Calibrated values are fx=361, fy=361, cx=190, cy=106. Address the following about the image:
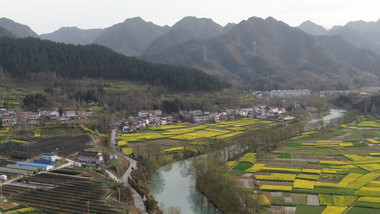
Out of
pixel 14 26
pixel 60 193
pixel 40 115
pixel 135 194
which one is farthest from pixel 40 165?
pixel 14 26

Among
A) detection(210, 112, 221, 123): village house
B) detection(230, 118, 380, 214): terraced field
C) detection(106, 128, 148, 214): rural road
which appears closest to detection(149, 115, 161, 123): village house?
detection(210, 112, 221, 123): village house

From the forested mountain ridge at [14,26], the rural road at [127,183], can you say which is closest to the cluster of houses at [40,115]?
the rural road at [127,183]

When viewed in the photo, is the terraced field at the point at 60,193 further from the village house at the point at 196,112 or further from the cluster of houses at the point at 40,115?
the village house at the point at 196,112

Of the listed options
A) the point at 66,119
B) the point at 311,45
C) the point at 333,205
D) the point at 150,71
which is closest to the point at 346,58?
the point at 311,45

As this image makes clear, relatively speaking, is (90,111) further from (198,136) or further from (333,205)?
(333,205)

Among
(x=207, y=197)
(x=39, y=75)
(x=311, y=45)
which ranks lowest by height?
(x=207, y=197)
